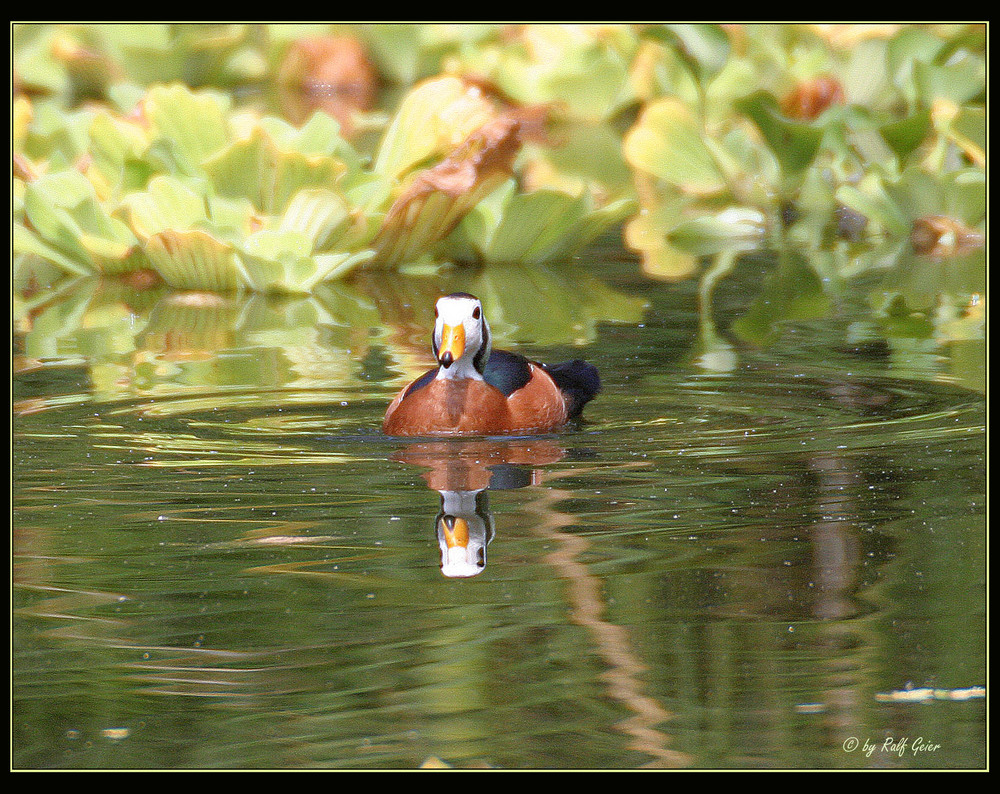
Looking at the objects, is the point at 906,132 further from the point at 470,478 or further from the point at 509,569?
the point at 509,569

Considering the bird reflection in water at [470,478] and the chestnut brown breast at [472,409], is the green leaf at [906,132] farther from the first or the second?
the bird reflection in water at [470,478]

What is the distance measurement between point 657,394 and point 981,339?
1571mm

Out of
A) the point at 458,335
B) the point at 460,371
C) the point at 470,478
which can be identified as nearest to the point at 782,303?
the point at 460,371

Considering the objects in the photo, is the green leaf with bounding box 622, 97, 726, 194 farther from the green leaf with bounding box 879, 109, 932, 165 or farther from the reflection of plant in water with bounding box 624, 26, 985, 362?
the green leaf with bounding box 879, 109, 932, 165

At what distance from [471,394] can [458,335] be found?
0.20 m

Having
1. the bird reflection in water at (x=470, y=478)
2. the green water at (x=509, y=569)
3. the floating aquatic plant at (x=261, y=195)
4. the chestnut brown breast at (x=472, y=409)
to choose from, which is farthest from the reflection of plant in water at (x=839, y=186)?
the bird reflection in water at (x=470, y=478)

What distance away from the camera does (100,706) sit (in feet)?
9.81

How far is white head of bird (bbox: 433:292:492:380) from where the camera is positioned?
16.2 feet

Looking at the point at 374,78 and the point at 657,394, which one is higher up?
the point at 374,78

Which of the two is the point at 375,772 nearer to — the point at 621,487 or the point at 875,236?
the point at 621,487

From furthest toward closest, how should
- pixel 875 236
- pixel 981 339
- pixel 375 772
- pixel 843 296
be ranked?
1. pixel 875 236
2. pixel 843 296
3. pixel 981 339
4. pixel 375 772

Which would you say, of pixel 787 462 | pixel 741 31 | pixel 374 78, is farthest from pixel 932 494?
pixel 374 78

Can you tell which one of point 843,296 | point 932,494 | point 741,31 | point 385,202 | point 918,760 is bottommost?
point 918,760

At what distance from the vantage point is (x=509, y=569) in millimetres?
3633
